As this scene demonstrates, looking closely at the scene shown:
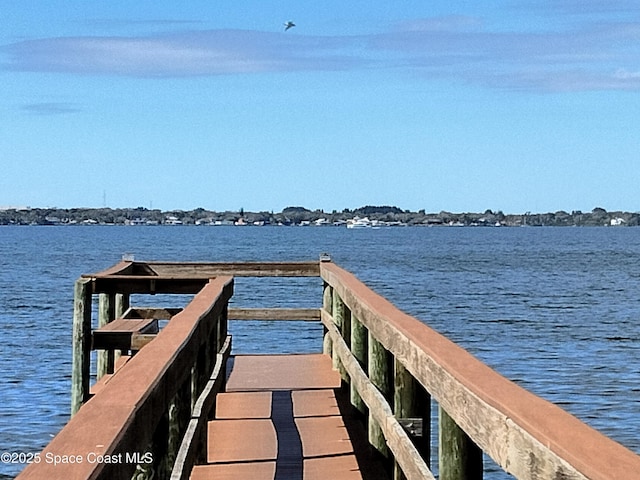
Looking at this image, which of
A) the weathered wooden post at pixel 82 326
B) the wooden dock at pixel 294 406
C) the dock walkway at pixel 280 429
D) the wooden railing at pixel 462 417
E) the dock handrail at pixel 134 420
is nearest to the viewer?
the wooden railing at pixel 462 417

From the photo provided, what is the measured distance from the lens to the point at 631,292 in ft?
162

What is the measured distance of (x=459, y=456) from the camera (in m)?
3.25

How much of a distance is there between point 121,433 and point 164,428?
1084 millimetres

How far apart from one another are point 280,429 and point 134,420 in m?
4.48

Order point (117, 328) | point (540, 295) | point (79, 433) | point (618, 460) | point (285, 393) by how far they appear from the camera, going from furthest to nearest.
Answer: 1. point (540, 295)
2. point (285, 393)
3. point (117, 328)
4. point (79, 433)
5. point (618, 460)

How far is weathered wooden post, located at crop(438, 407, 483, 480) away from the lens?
3240mm

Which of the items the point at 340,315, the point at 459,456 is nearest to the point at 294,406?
the point at 340,315

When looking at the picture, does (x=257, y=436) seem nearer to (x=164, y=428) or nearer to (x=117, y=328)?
(x=117, y=328)

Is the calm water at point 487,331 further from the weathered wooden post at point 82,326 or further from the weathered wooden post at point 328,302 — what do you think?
the weathered wooden post at point 82,326

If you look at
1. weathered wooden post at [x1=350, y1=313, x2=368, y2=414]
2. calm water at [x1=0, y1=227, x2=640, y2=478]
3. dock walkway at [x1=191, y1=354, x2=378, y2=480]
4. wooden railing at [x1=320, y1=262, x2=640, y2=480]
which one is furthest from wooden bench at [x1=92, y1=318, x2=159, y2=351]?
calm water at [x1=0, y1=227, x2=640, y2=478]

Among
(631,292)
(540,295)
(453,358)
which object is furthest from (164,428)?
(631,292)

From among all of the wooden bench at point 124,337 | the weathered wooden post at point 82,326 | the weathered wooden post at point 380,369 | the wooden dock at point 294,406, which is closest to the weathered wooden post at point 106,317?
the wooden dock at point 294,406

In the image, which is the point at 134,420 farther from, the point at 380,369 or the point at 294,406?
the point at 294,406

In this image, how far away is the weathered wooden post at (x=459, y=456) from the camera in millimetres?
3240
